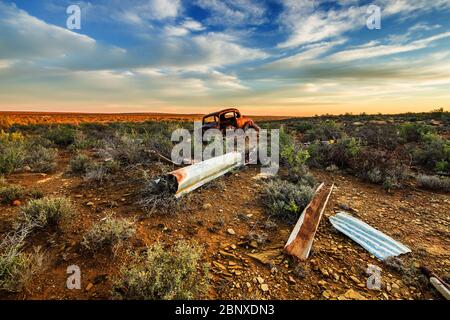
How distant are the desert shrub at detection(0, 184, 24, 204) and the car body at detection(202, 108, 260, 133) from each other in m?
6.12

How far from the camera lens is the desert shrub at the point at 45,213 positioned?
334 cm

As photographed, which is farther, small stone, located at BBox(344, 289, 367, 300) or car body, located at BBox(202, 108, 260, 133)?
car body, located at BBox(202, 108, 260, 133)

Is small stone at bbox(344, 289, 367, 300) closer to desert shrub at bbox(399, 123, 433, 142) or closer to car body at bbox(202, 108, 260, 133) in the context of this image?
car body at bbox(202, 108, 260, 133)

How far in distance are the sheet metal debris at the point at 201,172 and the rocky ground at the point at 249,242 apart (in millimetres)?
194

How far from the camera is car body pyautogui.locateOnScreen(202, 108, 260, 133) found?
31.5 feet

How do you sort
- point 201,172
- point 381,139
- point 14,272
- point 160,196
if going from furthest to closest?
1. point 381,139
2. point 201,172
3. point 160,196
4. point 14,272

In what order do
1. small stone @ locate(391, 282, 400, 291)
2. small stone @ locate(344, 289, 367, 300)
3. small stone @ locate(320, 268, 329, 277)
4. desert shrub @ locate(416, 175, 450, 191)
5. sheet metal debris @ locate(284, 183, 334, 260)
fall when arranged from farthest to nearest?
1. desert shrub @ locate(416, 175, 450, 191)
2. sheet metal debris @ locate(284, 183, 334, 260)
3. small stone @ locate(320, 268, 329, 277)
4. small stone @ locate(391, 282, 400, 291)
5. small stone @ locate(344, 289, 367, 300)

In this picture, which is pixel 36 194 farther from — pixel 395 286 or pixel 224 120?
pixel 224 120

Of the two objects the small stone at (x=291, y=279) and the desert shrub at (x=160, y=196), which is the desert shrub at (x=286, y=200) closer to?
the small stone at (x=291, y=279)

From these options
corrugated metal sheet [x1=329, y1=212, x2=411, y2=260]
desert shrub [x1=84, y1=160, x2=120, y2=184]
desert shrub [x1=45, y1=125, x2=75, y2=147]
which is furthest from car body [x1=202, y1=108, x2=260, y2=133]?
corrugated metal sheet [x1=329, y1=212, x2=411, y2=260]

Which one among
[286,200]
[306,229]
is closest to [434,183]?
[286,200]

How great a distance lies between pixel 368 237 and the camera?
11.8ft

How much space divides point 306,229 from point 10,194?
15.3ft

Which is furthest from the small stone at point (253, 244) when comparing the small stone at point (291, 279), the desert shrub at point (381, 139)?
the desert shrub at point (381, 139)
